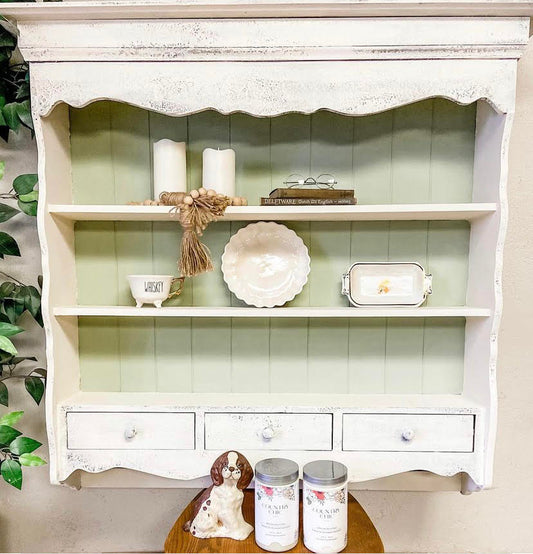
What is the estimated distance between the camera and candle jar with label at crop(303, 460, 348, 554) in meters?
1.07

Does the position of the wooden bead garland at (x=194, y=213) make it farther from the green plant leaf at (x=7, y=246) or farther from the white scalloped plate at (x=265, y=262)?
the green plant leaf at (x=7, y=246)

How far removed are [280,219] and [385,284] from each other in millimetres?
372

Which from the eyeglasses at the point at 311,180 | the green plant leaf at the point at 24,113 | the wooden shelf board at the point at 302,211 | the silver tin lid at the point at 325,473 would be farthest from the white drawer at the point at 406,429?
the green plant leaf at the point at 24,113

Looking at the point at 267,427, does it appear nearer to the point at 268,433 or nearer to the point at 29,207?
the point at 268,433

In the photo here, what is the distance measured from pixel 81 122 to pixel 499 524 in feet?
6.33

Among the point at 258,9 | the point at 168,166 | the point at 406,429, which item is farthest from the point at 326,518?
the point at 258,9

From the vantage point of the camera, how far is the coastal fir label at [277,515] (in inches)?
42.2

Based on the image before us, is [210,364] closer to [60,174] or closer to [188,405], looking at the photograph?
[188,405]

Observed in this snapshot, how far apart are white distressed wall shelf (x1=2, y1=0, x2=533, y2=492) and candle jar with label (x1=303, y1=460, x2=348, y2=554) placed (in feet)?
0.56

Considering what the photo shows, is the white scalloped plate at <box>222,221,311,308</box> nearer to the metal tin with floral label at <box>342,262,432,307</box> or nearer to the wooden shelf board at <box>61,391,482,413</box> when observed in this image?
the metal tin with floral label at <box>342,262,432,307</box>

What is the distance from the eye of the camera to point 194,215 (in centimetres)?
118

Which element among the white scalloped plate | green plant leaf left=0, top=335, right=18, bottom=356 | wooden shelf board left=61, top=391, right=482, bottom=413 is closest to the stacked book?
the white scalloped plate

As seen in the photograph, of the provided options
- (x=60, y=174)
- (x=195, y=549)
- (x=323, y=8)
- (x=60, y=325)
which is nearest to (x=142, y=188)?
(x=60, y=174)

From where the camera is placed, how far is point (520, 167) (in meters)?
1.43
